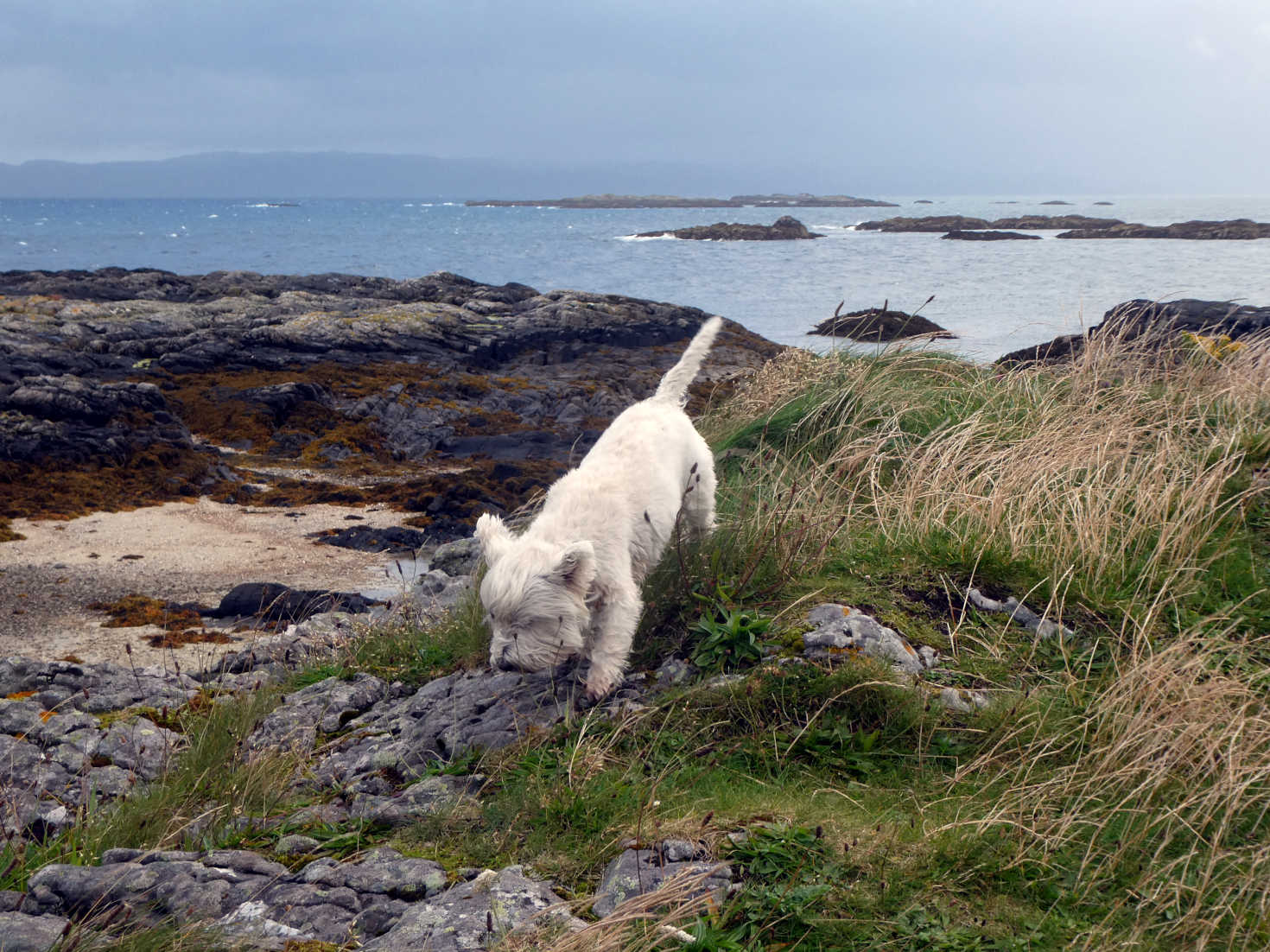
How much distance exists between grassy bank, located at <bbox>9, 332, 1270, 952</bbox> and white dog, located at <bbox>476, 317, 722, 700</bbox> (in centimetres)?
31

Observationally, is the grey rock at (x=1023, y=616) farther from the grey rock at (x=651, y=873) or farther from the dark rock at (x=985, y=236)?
the dark rock at (x=985, y=236)

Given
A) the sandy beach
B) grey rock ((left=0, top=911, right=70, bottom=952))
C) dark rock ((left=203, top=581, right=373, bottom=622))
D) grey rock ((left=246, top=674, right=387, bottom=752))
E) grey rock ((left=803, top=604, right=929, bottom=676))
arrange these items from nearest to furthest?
grey rock ((left=0, top=911, right=70, bottom=952)), grey rock ((left=803, top=604, right=929, bottom=676)), grey rock ((left=246, top=674, right=387, bottom=752)), the sandy beach, dark rock ((left=203, top=581, right=373, bottom=622))

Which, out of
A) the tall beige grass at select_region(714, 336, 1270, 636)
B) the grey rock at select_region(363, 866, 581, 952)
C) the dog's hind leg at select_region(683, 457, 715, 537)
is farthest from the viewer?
the dog's hind leg at select_region(683, 457, 715, 537)

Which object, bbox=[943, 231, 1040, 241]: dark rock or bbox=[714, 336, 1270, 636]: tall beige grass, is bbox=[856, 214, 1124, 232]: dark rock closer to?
bbox=[943, 231, 1040, 241]: dark rock

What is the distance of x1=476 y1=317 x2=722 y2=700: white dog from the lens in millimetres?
4223

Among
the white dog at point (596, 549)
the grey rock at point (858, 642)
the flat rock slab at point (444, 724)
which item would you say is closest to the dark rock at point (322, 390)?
the white dog at point (596, 549)

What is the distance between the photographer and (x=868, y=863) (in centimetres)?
295

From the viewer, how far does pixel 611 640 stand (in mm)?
4484

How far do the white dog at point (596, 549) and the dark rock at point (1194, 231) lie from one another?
32.3 meters

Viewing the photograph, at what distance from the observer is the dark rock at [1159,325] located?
9445 millimetres

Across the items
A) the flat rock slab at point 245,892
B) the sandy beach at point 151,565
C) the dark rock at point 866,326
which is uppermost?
the dark rock at point 866,326

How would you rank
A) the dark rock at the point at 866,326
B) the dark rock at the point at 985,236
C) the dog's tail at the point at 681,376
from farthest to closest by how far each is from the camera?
the dark rock at the point at 985,236
the dark rock at the point at 866,326
the dog's tail at the point at 681,376

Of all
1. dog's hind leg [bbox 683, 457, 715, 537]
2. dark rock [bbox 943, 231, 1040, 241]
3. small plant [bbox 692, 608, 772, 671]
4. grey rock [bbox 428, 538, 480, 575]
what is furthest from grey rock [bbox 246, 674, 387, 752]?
dark rock [bbox 943, 231, 1040, 241]

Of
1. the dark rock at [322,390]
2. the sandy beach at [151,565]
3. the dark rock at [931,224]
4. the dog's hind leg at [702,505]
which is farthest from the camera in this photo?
the dark rock at [931,224]
